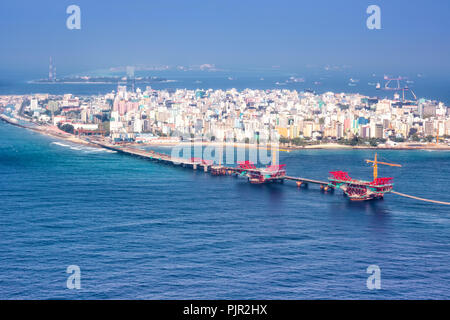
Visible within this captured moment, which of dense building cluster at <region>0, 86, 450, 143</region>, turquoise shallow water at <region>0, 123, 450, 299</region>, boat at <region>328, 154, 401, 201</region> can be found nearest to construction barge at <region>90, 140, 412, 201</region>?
boat at <region>328, 154, 401, 201</region>

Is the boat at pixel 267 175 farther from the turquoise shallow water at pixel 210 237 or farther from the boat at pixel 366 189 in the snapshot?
the boat at pixel 366 189

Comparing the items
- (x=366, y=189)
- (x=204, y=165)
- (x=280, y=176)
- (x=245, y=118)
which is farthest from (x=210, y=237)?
(x=245, y=118)

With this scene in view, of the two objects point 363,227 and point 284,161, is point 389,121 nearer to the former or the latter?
point 284,161

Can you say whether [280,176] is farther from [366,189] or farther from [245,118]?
[245,118]

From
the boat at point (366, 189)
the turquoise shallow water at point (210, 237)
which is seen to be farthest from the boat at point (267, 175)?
the boat at point (366, 189)

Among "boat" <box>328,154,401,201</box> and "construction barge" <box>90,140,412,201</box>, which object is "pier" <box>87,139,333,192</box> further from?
"boat" <box>328,154,401,201</box>
